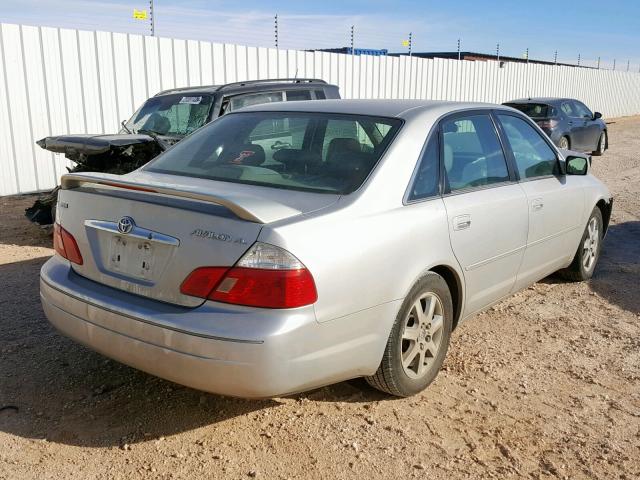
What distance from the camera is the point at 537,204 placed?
4.45 meters

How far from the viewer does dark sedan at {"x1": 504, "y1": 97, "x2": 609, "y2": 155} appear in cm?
1502

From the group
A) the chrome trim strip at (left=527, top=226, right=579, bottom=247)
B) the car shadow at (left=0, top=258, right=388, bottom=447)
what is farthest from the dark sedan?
the car shadow at (left=0, top=258, right=388, bottom=447)

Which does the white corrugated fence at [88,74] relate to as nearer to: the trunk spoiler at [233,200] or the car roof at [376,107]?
the car roof at [376,107]

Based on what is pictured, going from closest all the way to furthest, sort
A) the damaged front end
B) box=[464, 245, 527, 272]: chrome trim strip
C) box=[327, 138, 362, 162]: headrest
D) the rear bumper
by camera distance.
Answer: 1. the rear bumper
2. box=[327, 138, 362, 162]: headrest
3. box=[464, 245, 527, 272]: chrome trim strip
4. the damaged front end

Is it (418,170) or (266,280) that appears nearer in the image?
(266,280)

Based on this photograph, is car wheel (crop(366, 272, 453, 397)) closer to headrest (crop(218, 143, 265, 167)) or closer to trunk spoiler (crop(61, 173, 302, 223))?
trunk spoiler (crop(61, 173, 302, 223))

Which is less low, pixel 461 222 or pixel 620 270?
pixel 461 222

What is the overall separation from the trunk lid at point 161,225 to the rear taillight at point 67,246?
0.12ft

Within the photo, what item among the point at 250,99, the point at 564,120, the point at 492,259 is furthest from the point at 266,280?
the point at 564,120

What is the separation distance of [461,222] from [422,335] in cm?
69

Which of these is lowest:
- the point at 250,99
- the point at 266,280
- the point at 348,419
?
the point at 348,419

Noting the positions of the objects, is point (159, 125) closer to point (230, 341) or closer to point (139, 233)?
point (139, 233)

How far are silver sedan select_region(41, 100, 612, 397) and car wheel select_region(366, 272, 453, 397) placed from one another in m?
0.01

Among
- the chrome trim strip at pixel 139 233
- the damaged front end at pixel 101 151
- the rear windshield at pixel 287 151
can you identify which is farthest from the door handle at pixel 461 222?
the damaged front end at pixel 101 151
